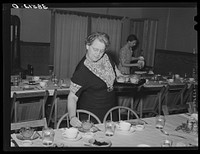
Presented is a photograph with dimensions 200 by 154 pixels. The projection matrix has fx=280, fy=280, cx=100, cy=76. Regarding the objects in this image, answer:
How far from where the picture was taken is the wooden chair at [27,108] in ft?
7.73

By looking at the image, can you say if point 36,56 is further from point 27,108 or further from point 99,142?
point 99,142

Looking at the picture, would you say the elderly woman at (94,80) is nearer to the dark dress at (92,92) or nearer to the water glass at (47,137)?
the dark dress at (92,92)

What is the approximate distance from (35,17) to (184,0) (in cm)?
361

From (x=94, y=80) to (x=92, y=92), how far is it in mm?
88

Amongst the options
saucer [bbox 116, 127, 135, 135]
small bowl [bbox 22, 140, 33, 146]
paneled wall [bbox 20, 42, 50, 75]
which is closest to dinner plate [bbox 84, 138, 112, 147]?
saucer [bbox 116, 127, 135, 135]

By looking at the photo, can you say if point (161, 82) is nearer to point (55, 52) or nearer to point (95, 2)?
point (55, 52)

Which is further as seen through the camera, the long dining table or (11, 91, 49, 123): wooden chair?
(11, 91, 49, 123): wooden chair

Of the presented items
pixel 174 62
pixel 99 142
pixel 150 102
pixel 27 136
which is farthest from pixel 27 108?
pixel 174 62

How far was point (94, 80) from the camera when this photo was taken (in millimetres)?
1906

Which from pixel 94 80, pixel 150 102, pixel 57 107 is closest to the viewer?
pixel 94 80

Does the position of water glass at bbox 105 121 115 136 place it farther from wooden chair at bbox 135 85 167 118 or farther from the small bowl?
wooden chair at bbox 135 85 167 118

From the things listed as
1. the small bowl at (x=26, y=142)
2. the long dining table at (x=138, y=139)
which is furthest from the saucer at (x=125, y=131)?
the small bowl at (x=26, y=142)

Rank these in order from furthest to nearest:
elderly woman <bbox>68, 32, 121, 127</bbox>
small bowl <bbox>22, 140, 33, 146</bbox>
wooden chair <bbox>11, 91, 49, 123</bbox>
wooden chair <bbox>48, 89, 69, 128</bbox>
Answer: wooden chair <bbox>48, 89, 69, 128</bbox>
wooden chair <bbox>11, 91, 49, 123</bbox>
elderly woman <bbox>68, 32, 121, 127</bbox>
small bowl <bbox>22, 140, 33, 146</bbox>

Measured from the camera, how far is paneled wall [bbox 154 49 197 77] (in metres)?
4.72
